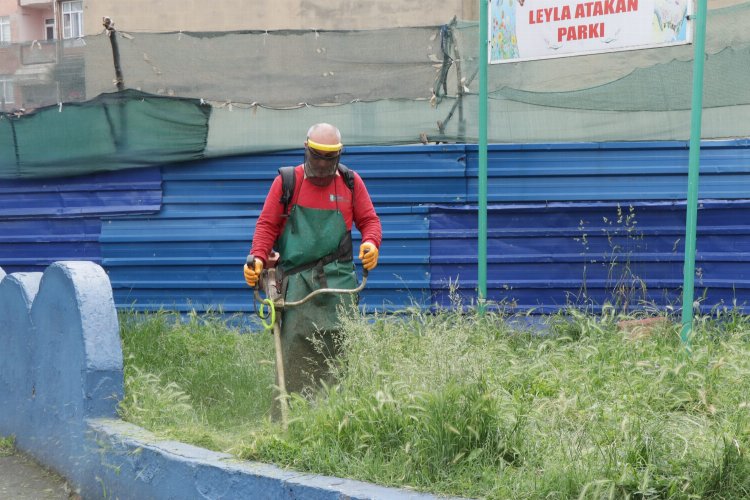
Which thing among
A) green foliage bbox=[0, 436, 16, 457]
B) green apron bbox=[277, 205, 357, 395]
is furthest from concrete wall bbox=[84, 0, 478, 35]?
green foliage bbox=[0, 436, 16, 457]

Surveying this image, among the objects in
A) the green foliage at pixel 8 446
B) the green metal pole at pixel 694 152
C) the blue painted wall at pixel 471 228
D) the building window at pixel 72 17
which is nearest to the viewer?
the green metal pole at pixel 694 152

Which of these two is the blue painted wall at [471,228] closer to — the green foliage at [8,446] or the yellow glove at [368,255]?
the yellow glove at [368,255]

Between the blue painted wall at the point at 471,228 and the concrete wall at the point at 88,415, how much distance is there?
6.15ft

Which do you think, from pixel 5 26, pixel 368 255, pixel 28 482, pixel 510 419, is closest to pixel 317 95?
pixel 368 255

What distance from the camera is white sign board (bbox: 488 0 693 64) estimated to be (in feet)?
19.8

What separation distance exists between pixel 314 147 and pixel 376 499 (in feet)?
7.53

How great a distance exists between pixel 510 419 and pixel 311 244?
190 cm

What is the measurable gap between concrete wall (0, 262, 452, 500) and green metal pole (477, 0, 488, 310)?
108 inches

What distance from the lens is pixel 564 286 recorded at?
745cm

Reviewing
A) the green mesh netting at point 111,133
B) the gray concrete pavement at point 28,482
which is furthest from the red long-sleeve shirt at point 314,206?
the green mesh netting at point 111,133

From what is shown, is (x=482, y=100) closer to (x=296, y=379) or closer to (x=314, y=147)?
(x=314, y=147)

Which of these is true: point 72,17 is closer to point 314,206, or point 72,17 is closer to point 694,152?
point 314,206

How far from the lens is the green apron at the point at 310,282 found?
18.7 feet

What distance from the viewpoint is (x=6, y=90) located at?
331 inches
